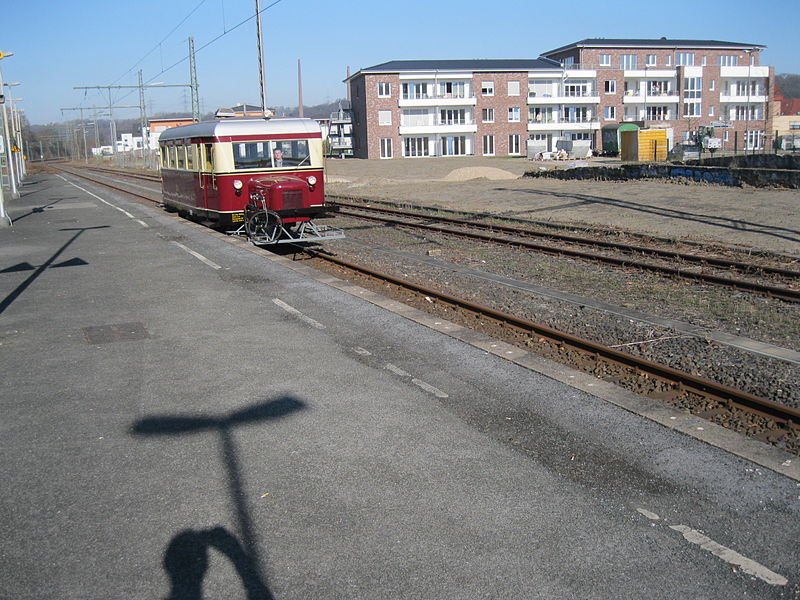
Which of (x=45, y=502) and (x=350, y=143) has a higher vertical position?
(x=350, y=143)

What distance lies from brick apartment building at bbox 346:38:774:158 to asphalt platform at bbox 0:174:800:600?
7152 centimetres

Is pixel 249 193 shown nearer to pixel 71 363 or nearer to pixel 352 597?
pixel 71 363

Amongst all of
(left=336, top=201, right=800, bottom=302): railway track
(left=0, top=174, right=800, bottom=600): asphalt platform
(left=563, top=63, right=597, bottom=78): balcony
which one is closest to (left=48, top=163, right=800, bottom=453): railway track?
(left=0, top=174, right=800, bottom=600): asphalt platform

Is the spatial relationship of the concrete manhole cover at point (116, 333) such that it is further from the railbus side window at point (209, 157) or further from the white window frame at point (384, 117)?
the white window frame at point (384, 117)

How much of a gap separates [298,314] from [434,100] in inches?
2792

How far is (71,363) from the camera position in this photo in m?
7.65

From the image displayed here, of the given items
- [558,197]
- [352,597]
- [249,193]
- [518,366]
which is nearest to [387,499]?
[352,597]

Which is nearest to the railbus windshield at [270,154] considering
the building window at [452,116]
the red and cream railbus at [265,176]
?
the red and cream railbus at [265,176]

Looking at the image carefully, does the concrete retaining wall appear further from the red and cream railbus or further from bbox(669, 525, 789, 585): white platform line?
bbox(669, 525, 789, 585): white platform line

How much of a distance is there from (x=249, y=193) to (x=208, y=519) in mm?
13453

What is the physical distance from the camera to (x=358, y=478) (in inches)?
192

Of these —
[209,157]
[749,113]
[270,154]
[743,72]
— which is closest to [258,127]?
[270,154]

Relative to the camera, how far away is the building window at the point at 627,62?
267 feet

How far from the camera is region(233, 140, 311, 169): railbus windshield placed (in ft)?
54.9
